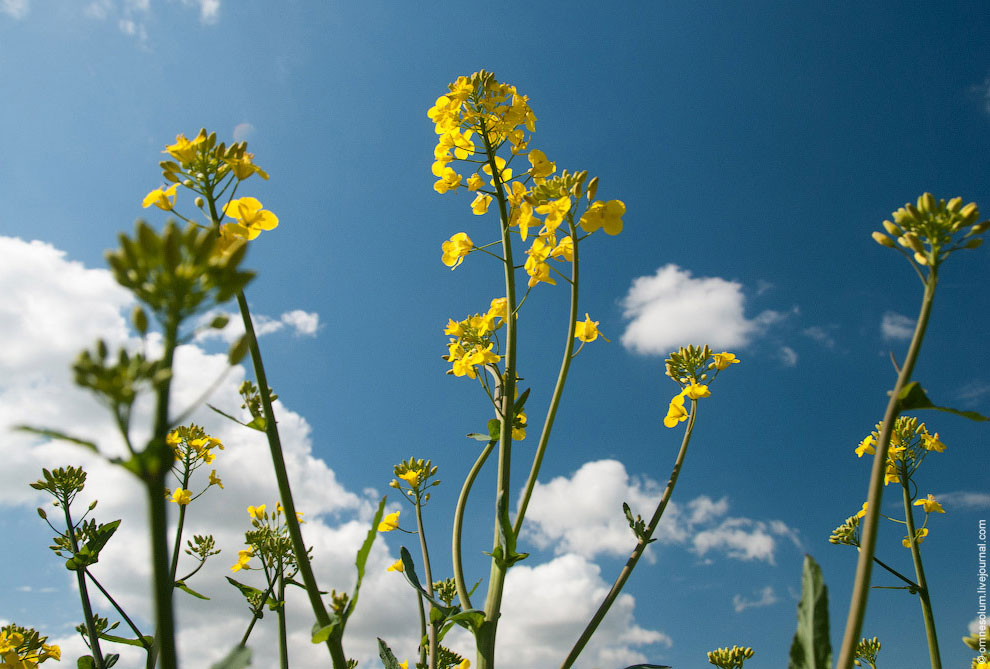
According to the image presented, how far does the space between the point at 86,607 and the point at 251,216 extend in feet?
9.46

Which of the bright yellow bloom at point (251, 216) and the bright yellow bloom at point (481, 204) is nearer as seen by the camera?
the bright yellow bloom at point (251, 216)

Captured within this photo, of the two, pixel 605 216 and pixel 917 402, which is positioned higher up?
pixel 605 216

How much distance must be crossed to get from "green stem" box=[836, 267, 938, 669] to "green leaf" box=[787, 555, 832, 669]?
6cm

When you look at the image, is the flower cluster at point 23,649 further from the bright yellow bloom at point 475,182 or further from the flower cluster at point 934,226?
the flower cluster at point 934,226

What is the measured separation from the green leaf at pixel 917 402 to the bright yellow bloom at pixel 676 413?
5.49 feet

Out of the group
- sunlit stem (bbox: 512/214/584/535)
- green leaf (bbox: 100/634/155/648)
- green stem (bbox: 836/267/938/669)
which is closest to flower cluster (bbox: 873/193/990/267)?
green stem (bbox: 836/267/938/669)

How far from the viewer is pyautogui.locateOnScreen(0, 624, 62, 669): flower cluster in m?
3.29

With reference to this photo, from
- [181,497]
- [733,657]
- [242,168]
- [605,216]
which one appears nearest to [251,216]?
[242,168]

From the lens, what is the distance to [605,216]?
2604 millimetres

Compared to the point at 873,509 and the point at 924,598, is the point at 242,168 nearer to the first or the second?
the point at 873,509

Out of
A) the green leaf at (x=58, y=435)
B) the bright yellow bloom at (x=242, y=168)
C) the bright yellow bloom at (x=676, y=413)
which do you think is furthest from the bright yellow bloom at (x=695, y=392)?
the green leaf at (x=58, y=435)

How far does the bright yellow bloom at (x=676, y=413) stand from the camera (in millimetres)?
3023

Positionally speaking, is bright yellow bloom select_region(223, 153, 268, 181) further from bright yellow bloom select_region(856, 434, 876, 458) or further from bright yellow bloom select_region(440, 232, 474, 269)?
bright yellow bloom select_region(856, 434, 876, 458)

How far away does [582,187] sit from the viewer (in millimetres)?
2625
